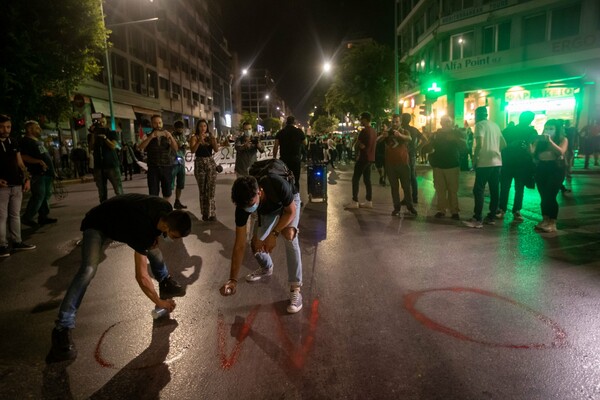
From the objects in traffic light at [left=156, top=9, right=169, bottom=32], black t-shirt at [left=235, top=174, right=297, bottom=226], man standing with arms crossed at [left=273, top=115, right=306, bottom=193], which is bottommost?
black t-shirt at [left=235, top=174, right=297, bottom=226]

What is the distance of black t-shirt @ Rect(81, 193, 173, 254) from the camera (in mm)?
3277

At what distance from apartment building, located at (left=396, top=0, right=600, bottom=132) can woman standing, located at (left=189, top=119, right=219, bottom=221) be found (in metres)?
12.2

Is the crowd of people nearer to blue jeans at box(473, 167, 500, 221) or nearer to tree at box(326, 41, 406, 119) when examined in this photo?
blue jeans at box(473, 167, 500, 221)

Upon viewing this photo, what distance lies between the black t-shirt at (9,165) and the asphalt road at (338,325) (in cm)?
114

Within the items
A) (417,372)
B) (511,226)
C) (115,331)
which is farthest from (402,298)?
(511,226)

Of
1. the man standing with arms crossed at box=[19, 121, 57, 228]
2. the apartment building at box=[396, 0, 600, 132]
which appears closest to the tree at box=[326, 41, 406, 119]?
the apartment building at box=[396, 0, 600, 132]

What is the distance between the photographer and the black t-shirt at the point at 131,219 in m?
3.28

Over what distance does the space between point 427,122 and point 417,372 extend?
97.7ft

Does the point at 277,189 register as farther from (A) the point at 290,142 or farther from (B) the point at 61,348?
(A) the point at 290,142

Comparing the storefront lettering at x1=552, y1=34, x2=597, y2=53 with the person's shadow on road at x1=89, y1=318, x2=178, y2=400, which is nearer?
the person's shadow on road at x1=89, y1=318, x2=178, y2=400

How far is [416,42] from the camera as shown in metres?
33.0

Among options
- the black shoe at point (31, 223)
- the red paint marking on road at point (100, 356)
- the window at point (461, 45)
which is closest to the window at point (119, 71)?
the window at point (461, 45)

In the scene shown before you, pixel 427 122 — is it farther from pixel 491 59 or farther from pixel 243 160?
pixel 243 160

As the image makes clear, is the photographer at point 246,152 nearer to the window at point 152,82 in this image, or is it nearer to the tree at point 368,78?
the tree at point 368,78
